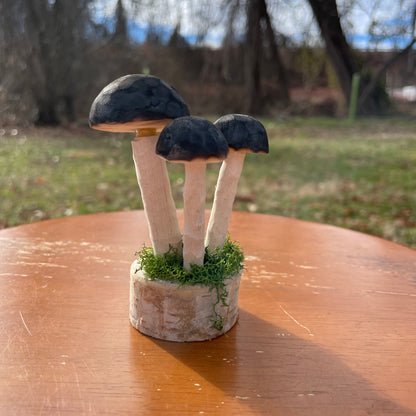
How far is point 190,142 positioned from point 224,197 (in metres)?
0.23

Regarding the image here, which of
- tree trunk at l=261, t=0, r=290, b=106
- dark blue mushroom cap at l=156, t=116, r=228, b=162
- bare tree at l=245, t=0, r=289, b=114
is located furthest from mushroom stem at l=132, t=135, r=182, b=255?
tree trunk at l=261, t=0, r=290, b=106

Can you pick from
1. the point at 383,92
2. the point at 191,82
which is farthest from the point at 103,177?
the point at 383,92

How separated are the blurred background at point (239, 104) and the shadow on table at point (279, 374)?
7.22 ft

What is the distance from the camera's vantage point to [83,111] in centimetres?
622

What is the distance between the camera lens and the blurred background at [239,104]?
3.31 metres

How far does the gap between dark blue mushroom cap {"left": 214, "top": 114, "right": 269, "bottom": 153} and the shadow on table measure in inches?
15.3

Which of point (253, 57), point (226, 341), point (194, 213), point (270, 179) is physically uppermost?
point (253, 57)

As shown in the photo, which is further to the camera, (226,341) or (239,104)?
(239,104)

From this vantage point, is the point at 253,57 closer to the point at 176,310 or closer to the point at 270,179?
the point at 270,179

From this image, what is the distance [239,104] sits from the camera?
761cm

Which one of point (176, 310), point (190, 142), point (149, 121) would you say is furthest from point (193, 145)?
point (176, 310)

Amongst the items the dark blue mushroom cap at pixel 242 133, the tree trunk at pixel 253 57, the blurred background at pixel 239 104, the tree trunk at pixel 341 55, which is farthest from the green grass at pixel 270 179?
the dark blue mushroom cap at pixel 242 133

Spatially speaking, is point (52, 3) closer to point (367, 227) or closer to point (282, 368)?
point (367, 227)

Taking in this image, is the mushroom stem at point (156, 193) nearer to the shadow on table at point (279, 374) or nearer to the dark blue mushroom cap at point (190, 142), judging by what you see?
the dark blue mushroom cap at point (190, 142)
